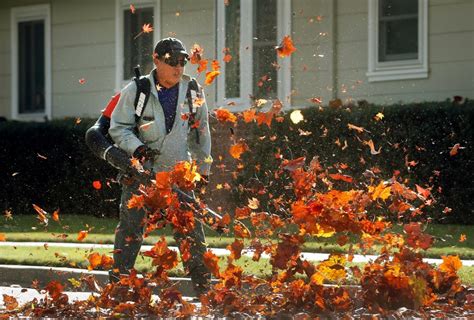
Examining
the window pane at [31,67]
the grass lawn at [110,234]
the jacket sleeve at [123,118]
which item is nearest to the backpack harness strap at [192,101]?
the jacket sleeve at [123,118]

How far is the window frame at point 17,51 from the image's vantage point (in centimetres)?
2298

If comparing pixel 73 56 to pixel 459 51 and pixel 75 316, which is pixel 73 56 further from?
pixel 75 316

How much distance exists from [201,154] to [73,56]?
526 inches

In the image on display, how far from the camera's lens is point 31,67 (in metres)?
23.7

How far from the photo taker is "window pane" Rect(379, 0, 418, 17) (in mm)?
18672

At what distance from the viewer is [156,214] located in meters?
9.02

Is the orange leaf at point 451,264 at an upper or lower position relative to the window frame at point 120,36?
lower

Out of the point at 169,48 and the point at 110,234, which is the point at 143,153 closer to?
the point at 169,48

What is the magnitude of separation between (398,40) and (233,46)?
2.63 metres

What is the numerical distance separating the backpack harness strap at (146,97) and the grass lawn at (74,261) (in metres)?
1.87

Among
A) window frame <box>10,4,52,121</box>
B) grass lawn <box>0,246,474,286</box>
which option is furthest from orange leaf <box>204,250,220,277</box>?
window frame <box>10,4,52,121</box>

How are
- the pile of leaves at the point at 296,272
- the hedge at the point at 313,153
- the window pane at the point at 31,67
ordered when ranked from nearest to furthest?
1. the pile of leaves at the point at 296,272
2. the hedge at the point at 313,153
3. the window pane at the point at 31,67

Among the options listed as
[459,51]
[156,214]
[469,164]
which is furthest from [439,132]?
[156,214]

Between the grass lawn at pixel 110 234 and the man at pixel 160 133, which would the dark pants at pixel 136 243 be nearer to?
the man at pixel 160 133
